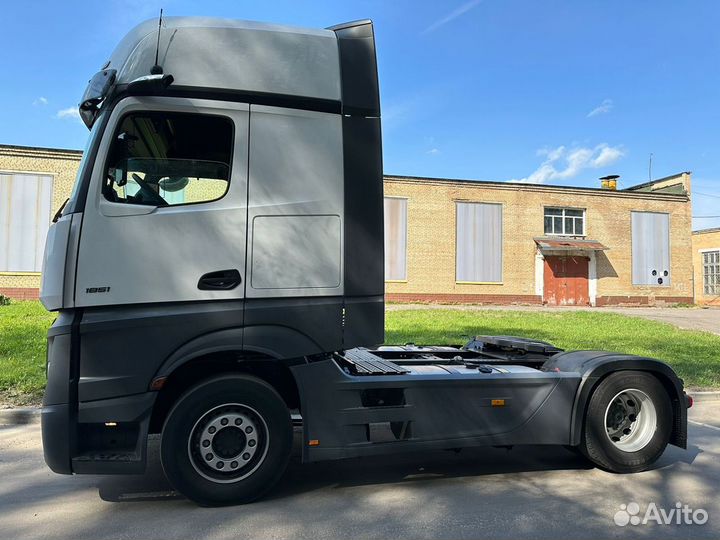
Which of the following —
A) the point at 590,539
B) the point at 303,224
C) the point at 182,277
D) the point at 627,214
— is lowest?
the point at 590,539

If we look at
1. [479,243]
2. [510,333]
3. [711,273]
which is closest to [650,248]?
[479,243]

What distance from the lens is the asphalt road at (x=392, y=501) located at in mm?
3555

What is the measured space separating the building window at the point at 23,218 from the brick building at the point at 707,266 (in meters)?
45.6

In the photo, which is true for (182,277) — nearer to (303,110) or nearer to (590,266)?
(303,110)

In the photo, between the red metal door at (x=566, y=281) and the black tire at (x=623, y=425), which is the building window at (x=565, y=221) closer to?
the red metal door at (x=566, y=281)

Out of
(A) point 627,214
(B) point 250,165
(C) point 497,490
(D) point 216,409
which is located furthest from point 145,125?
(A) point 627,214

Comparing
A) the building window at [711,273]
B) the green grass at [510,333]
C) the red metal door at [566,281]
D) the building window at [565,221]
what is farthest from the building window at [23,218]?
the building window at [711,273]

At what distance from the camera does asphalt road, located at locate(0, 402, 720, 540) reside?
11.7 feet

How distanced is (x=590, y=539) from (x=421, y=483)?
4.57ft

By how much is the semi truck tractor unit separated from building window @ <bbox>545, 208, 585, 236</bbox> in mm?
30308

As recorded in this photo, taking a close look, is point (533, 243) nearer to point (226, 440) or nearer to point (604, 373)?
point (604, 373)

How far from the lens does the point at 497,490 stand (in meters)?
4.31

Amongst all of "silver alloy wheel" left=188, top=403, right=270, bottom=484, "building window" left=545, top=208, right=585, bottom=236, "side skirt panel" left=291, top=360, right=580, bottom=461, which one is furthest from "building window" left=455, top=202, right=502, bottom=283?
"silver alloy wheel" left=188, top=403, right=270, bottom=484

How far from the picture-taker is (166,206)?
3.79m
